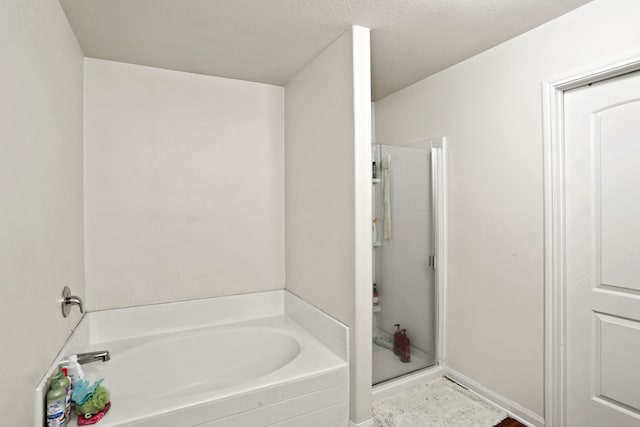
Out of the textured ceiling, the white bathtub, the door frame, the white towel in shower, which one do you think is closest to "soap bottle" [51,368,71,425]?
the white bathtub

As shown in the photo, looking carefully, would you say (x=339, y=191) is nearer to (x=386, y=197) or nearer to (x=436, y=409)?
(x=386, y=197)

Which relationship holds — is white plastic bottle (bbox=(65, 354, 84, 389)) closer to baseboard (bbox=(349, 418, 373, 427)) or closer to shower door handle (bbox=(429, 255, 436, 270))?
baseboard (bbox=(349, 418, 373, 427))

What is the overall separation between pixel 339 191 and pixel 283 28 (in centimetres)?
94

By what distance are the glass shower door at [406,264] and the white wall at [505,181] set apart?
0.16 m

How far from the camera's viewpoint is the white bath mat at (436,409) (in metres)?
1.90

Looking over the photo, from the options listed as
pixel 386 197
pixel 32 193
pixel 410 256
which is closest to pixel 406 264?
pixel 410 256

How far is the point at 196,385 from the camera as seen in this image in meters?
2.18

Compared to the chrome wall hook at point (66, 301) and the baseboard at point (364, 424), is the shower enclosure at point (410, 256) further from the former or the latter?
the chrome wall hook at point (66, 301)

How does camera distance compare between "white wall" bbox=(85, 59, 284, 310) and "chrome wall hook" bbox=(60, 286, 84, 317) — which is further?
"white wall" bbox=(85, 59, 284, 310)

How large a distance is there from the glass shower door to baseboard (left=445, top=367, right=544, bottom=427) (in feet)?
0.72

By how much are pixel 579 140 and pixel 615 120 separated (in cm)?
16

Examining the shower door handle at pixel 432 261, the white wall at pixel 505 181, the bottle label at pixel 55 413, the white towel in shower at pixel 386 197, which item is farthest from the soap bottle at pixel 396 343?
the bottle label at pixel 55 413

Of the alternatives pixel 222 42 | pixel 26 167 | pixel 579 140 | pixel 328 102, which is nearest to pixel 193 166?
pixel 222 42

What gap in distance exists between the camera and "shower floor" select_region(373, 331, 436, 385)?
2264mm
